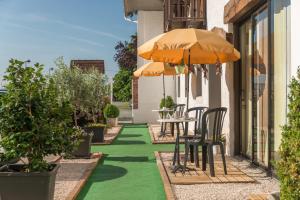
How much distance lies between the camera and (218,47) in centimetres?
639

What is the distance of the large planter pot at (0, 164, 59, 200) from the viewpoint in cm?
430

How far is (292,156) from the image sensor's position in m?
3.24

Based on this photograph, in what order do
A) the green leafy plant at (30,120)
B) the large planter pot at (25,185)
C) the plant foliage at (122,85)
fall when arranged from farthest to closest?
the plant foliage at (122,85) < the green leafy plant at (30,120) < the large planter pot at (25,185)

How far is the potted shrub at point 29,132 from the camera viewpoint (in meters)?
4.31

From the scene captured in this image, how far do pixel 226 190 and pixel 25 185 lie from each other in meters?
2.54

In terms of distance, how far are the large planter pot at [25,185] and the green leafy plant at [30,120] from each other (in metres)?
0.16

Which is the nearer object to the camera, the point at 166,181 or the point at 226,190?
the point at 226,190

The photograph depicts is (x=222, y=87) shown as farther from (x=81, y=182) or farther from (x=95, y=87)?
(x=81, y=182)

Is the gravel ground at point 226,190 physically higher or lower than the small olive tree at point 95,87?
lower

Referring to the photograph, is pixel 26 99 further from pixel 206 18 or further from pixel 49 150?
pixel 206 18

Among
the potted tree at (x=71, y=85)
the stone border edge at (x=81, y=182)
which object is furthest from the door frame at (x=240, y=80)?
the potted tree at (x=71, y=85)

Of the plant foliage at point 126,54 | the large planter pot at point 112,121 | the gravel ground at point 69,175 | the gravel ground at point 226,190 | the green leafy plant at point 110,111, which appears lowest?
the gravel ground at point 69,175

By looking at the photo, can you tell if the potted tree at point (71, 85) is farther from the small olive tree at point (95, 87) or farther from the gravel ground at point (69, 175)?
the gravel ground at point (69, 175)

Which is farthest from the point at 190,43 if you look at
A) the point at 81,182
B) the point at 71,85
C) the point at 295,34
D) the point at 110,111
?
the point at 110,111
